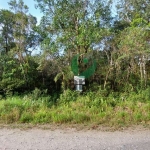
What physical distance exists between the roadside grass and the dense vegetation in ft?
0.15

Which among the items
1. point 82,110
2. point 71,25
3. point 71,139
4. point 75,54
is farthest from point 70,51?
point 71,139

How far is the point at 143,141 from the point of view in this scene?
160 inches

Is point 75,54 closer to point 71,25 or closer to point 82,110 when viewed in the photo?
point 71,25

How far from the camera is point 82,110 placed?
6727 mm

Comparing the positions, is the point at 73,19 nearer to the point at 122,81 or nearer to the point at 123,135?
the point at 122,81

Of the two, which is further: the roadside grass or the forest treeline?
the forest treeline

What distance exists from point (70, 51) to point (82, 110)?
11.0ft

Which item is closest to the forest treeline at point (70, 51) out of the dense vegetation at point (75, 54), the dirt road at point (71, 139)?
the dense vegetation at point (75, 54)

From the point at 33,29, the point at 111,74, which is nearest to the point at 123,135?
the point at 111,74

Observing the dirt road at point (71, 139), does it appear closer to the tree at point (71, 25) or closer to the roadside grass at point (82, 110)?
the roadside grass at point (82, 110)

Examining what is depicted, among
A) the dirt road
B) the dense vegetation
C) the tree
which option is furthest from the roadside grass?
the tree

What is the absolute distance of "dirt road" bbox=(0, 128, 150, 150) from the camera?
3.74 metres

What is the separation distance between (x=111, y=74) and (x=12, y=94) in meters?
4.99

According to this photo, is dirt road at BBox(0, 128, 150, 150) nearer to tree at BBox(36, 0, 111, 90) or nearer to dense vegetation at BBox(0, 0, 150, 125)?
dense vegetation at BBox(0, 0, 150, 125)
